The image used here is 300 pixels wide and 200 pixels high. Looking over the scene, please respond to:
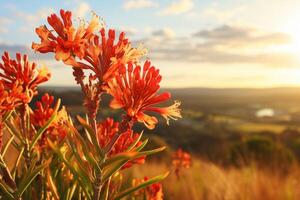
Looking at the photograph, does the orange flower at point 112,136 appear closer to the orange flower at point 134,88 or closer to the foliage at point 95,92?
the foliage at point 95,92

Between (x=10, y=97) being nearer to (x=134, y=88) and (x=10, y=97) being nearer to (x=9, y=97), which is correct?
(x=9, y=97)

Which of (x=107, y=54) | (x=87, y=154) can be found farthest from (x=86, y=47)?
(x=87, y=154)

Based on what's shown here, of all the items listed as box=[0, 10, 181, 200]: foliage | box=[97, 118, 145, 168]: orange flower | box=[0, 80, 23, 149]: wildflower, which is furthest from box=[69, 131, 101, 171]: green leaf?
box=[0, 80, 23, 149]: wildflower

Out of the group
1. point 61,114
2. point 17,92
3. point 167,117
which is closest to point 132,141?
point 167,117

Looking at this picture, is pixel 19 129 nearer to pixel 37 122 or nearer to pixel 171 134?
pixel 37 122

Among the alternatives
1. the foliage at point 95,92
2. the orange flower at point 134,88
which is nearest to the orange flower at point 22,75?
the foliage at point 95,92

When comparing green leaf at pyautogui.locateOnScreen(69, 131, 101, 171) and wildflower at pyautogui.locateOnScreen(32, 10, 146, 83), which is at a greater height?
wildflower at pyautogui.locateOnScreen(32, 10, 146, 83)

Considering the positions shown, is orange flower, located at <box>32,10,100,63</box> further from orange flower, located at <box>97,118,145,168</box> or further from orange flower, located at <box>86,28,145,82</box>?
orange flower, located at <box>97,118,145,168</box>
